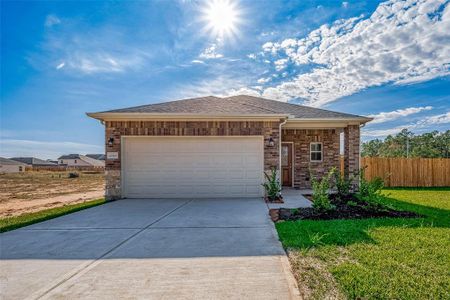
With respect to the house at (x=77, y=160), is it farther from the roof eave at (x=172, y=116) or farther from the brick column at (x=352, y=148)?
the brick column at (x=352, y=148)

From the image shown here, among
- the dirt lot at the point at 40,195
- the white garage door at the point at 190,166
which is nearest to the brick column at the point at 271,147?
the white garage door at the point at 190,166

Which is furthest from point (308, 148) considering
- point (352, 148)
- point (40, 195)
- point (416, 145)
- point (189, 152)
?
point (416, 145)

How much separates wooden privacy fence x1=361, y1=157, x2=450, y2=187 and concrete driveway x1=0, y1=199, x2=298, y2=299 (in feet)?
34.1

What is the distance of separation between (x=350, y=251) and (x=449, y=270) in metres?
1.08

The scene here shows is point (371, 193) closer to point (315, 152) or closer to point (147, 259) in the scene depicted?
point (315, 152)

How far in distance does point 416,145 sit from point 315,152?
3422 centimetres

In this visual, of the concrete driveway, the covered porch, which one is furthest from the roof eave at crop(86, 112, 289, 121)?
the concrete driveway

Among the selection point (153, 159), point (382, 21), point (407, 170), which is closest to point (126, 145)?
point (153, 159)

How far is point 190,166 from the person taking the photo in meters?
9.30

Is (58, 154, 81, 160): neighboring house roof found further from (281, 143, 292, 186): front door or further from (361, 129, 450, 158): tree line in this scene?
(281, 143, 292, 186): front door

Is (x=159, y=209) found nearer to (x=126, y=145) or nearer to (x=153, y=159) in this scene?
(x=153, y=159)

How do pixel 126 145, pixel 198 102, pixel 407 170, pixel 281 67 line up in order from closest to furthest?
pixel 126 145
pixel 198 102
pixel 281 67
pixel 407 170

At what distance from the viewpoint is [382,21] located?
8.71 metres

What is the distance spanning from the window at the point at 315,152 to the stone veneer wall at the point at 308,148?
15 cm
